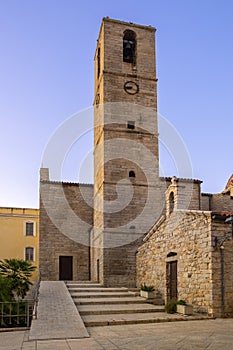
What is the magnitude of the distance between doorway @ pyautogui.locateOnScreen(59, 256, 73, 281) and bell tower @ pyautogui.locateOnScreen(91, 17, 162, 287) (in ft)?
5.12

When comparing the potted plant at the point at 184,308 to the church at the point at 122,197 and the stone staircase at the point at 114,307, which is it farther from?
the church at the point at 122,197

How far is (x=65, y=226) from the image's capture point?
2494 cm

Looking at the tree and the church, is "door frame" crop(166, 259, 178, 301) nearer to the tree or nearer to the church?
the church

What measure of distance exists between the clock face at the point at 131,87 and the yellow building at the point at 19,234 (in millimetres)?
12685

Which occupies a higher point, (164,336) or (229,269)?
(229,269)

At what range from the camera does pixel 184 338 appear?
825 cm

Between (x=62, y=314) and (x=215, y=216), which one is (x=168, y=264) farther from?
(x=62, y=314)

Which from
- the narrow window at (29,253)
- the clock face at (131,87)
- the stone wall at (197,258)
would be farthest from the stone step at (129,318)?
the narrow window at (29,253)

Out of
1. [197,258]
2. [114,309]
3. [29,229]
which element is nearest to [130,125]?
[197,258]

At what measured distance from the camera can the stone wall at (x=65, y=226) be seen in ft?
78.5

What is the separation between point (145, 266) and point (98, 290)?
7.73 feet

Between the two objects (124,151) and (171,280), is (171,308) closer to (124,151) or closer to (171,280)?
(171,280)

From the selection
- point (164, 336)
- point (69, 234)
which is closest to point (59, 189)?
point (69, 234)

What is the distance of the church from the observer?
56.7ft
